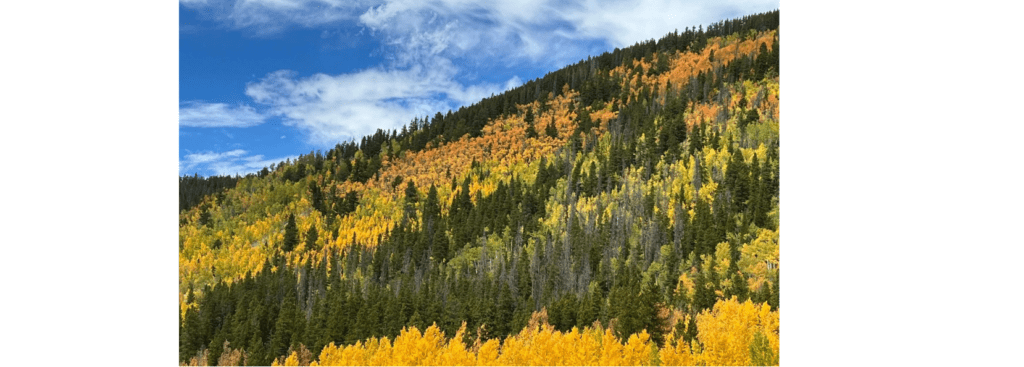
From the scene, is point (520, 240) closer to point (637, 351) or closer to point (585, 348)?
point (585, 348)

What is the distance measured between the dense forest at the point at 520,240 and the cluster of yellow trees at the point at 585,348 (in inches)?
3.4

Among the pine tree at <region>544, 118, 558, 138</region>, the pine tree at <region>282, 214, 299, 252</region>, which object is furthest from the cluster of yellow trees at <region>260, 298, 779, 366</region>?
the pine tree at <region>544, 118, 558, 138</region>

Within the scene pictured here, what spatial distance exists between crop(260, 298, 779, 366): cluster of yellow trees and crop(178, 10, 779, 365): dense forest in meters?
0.09

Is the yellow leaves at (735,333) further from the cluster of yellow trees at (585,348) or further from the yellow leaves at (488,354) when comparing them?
the yellow leaves at (488,354)

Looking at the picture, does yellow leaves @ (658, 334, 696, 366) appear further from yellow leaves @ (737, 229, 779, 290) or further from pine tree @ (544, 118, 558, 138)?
pine tree @ (544, 118, 558, 138)

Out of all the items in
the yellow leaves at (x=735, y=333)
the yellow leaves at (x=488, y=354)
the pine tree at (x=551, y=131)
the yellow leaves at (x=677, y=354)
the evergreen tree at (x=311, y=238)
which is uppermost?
the pine tree at (x=551, y=131)

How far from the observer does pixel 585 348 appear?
18.8m

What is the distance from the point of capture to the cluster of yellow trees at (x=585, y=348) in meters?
16.4

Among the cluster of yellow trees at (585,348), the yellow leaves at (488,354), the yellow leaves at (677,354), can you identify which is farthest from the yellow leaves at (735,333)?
the yellow leaves at (488,354)

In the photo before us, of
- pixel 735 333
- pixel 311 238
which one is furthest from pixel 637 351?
pixel 311 238

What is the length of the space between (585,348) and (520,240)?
22995 millimetres

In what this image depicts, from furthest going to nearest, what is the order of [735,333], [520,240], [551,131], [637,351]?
[551,131]
[520,240]
[735,333]
[637,351]
